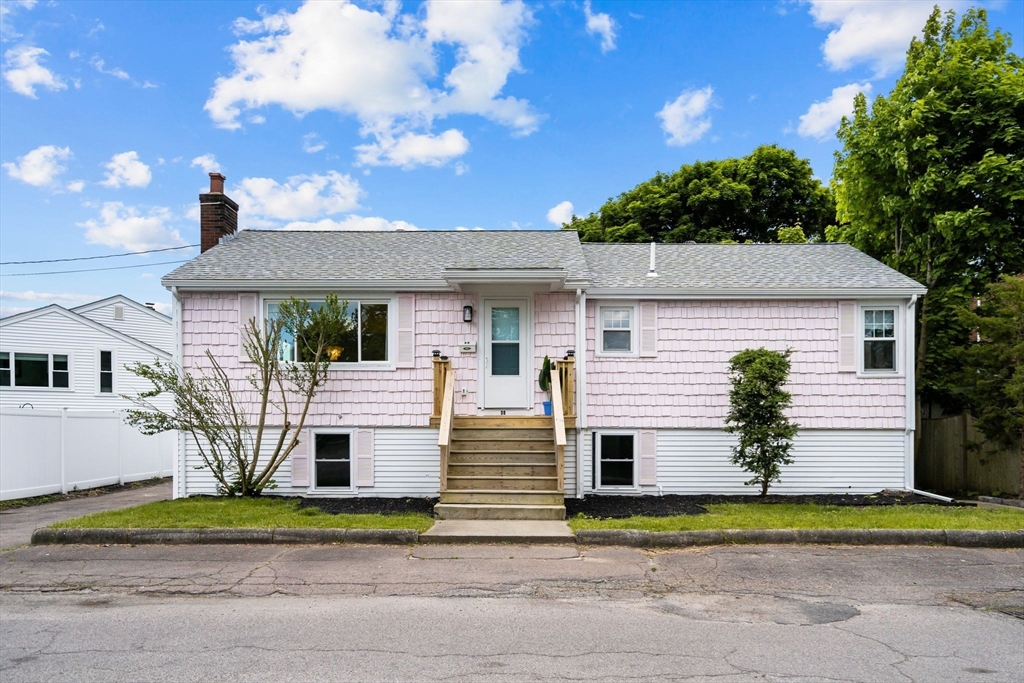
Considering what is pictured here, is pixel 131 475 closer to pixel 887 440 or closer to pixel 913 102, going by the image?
pixel 887 440

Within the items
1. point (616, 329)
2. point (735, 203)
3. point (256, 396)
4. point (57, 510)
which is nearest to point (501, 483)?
point (616, 329)

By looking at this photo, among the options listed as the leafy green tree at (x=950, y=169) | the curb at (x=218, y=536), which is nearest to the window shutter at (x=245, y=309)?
the curb at (x=218, y=536)

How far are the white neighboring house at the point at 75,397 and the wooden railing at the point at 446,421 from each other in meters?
5.71

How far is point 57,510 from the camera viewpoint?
12.1 meters

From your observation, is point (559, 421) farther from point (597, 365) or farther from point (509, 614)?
point (509, 614)

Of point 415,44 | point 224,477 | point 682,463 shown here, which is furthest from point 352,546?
point 415,44

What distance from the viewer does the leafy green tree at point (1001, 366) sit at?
39.3 ft

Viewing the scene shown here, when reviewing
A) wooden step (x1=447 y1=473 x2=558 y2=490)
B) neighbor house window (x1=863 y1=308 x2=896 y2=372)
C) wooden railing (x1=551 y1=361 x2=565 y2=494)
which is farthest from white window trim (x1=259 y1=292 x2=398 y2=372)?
neighbor house window (x1=863 y1=308 x2=896 y2=372)

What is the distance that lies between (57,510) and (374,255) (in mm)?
7233

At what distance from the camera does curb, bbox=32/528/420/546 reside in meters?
8.52

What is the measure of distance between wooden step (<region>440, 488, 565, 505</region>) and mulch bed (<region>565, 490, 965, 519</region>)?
36 centimetres

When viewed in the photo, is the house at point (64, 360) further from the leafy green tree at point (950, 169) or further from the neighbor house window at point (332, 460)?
the leafy green tree at point (950, 169)

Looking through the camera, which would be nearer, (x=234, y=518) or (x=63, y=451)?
(x=234, y=518)

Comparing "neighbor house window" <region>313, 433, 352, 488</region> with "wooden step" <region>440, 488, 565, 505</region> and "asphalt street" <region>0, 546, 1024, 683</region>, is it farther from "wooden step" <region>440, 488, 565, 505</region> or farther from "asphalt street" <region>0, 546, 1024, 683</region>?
"asphalt street" <region>0, 546, 1024, 683</region>
